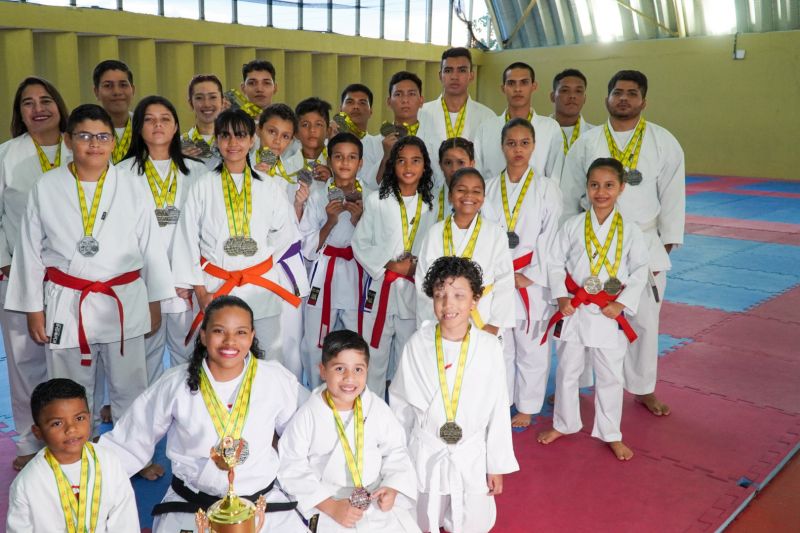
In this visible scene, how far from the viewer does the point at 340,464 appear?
2.96 metres

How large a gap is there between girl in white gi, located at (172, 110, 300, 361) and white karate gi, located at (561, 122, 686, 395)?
7.35ft

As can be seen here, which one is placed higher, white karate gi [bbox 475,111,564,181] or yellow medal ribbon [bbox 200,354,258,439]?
white karate gi [bbox 475,111,564,181]

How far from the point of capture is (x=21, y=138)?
378cm

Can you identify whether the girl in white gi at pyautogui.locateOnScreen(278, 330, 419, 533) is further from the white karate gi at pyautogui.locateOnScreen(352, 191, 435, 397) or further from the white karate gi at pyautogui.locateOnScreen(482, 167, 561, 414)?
the white karate gi at pyautogui.locateOnScreen(482, 167, 561, 414)

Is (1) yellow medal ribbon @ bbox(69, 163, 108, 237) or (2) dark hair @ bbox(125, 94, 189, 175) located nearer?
(1) yellow medal ribbon @ bbox(69, 163, 108, 237)

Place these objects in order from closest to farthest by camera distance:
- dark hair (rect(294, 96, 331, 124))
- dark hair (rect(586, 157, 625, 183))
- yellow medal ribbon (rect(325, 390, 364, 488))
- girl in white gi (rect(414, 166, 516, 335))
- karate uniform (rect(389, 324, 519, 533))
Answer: yellow medal ribbon (rect(325, 390, 364, 488)) < karate uniform (rect(389, 324, 519, 533)) < girl in white gi (rect(414, 166, 516, 335)) < dark hair (rect(586, 157, 625, 183)) < dark hair (rect(294, 96, 331, 124))

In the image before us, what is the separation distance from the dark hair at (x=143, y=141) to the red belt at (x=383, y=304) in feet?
4.26

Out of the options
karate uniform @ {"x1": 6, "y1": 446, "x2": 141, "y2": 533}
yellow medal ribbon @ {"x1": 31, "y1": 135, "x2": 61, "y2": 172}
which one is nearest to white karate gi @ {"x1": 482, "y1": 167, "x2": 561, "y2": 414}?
yellow medal ribbon @ {"x1": 31, "y1": 135, "x2": 61, "y2": 172}

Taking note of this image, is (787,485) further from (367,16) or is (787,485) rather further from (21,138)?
(367,16)

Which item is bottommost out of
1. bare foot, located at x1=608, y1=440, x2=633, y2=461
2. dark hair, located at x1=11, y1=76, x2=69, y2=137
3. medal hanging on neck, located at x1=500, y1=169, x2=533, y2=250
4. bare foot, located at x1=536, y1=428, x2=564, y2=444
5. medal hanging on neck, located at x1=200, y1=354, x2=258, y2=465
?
bare foot, located at x1=608, y1=440, x2=633, y2=461

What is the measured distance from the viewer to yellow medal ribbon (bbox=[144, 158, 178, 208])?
154 inches

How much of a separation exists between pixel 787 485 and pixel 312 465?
249 cm

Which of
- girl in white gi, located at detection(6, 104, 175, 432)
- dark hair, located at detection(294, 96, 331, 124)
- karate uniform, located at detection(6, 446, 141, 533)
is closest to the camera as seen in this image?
karate uniform, located at detection(6, 446, 141, 533)

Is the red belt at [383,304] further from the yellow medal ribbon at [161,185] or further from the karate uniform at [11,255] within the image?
the karate uniform at [11,255]
